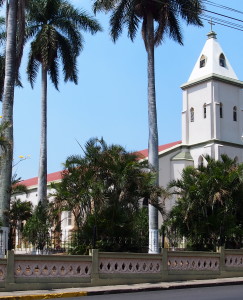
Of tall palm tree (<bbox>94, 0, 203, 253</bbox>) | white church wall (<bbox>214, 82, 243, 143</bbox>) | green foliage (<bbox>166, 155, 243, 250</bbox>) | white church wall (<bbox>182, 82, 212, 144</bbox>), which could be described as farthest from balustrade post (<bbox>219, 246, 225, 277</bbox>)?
white church wall (<bbox>214, 82, 243, 143</bbox>)

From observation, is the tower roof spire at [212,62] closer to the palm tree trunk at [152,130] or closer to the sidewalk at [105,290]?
the palm tree trunk at [152,130]

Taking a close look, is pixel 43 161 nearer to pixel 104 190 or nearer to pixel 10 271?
pixel 104 190

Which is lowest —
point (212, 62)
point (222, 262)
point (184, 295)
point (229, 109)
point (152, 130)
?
point (184, 295)

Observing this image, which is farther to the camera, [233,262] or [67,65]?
[67,65]

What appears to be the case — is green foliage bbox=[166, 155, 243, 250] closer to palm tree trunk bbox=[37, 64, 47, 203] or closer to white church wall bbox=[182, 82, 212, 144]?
palm tree trunk bbox=[37, 64, 47, 203]

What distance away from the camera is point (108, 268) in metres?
16.6

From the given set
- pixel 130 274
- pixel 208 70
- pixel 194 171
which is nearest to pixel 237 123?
pixel 208 70

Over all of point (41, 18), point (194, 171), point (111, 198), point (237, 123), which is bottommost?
point (111, 198)

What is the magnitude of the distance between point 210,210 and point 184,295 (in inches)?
352

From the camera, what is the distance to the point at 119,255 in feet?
55.2

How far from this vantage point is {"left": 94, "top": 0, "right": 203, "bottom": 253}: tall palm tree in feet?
86.6

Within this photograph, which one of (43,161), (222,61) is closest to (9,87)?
(43,161)

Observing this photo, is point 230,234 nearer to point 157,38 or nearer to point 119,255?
point 119,255

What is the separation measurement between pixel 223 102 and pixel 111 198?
27942mm
